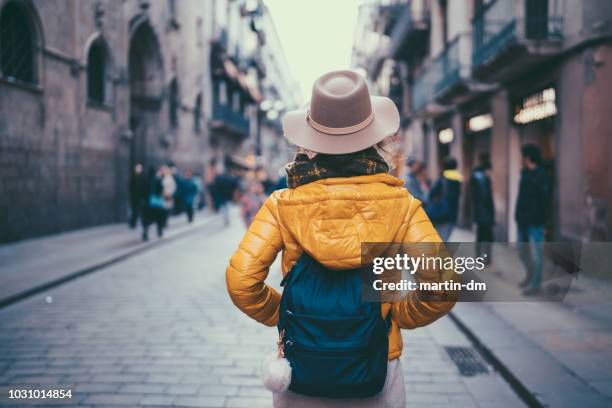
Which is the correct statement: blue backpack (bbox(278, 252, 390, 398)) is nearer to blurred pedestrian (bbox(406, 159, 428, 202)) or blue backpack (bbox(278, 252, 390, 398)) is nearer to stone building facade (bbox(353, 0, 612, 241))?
blurred pedestrian (bbox(406, 159, 428, 202))

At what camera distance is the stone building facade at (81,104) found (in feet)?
39.8

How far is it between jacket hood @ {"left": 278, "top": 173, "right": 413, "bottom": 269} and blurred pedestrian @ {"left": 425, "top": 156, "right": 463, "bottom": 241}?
540cm

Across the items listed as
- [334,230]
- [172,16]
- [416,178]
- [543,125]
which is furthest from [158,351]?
[172,16]

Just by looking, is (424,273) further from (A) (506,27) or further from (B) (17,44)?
(B) (17,44)

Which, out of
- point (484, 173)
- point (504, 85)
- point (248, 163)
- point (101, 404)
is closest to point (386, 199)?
point (101, 404)

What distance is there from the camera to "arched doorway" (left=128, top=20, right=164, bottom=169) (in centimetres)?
2155

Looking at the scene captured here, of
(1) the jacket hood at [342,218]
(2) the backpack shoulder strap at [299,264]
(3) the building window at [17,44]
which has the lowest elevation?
(2) the backpack shoulder strap at [299,264]

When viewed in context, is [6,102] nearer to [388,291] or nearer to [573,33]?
[573,33]

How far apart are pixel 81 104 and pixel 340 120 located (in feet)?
48.4

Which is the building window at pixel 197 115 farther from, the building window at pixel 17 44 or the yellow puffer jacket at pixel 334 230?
the yellow puffer jacket at pixel 334 230

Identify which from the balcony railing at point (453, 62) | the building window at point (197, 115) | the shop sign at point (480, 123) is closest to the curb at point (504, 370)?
the shop sign at point (480, 123)

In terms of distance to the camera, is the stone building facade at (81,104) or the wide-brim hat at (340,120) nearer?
the wide-brim hat at (340,120)

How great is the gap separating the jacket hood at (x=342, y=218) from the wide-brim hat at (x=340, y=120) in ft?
0.52

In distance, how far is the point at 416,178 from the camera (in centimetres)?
738
